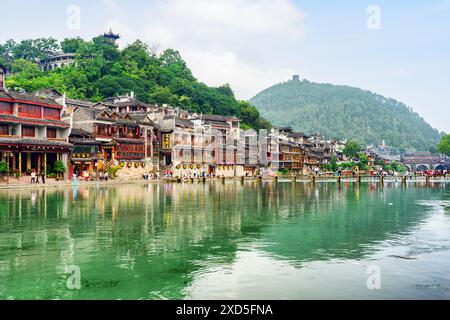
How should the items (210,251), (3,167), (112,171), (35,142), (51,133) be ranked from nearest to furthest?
1. (210,251)
2. (3,167)
3. (35,142)
4. (51,133)
5. (112,171)

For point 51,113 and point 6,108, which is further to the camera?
point 51,113

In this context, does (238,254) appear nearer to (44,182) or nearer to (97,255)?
(97,255)

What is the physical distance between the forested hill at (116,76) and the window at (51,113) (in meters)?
37.3

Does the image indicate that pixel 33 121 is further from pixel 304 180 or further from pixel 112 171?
pixel 304 180

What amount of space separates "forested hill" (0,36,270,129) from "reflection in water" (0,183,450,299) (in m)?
87.6

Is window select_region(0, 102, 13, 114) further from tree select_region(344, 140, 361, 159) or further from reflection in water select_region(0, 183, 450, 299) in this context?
tree select_region(344, 140, 361, 159)

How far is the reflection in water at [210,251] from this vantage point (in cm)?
1378

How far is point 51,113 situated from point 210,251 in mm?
59042

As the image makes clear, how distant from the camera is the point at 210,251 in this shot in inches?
750

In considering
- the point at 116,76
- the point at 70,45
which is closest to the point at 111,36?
the point at 70,45

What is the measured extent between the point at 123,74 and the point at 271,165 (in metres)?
46.3

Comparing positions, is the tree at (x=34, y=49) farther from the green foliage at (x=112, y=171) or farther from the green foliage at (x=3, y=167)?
the green foliage at (x=3, y=167)

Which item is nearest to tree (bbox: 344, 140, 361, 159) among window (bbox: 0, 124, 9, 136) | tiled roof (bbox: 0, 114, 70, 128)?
tiled roof (bbox: 0, 114, 70, 128)

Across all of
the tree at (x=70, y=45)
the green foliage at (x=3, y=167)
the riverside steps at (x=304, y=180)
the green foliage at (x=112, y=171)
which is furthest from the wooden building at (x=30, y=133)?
the tree at (x=70, y=45)
